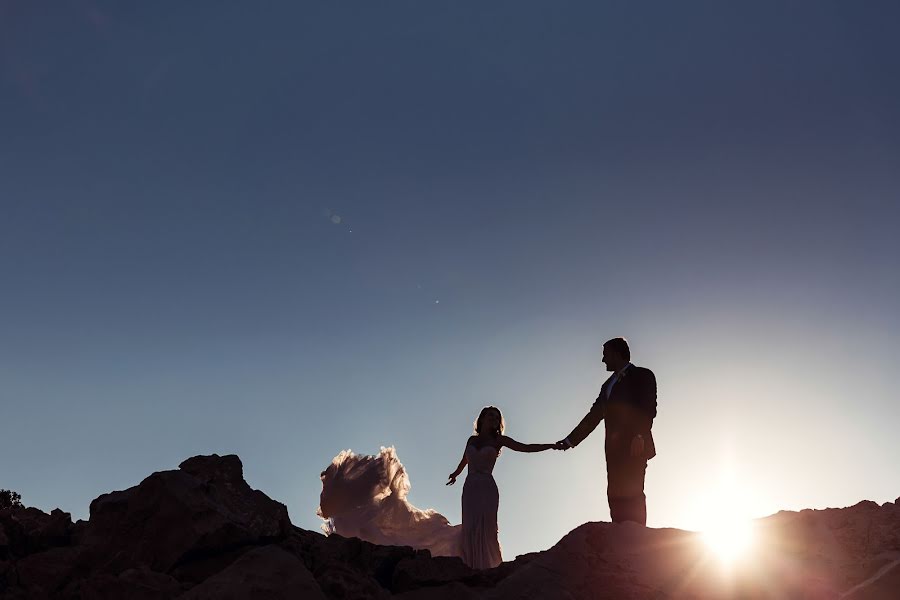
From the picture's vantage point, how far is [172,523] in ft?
19.5

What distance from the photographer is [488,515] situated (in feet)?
36.2

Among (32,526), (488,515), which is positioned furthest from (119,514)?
(488,515)

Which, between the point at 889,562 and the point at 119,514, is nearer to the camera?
the point at 889,562

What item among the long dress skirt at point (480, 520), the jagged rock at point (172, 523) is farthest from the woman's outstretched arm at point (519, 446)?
the jagged rock at point (172, 523)

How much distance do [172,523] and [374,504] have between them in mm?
8363

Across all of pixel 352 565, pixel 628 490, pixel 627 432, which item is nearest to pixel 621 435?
pixel 627 432

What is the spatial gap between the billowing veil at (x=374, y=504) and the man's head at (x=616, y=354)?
5.47 meters

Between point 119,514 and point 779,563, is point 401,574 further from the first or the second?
point 779,563

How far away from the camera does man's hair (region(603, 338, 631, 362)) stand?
367 inches

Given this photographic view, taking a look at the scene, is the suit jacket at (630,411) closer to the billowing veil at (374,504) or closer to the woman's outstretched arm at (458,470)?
the woman's outstretched arm at (458,470)

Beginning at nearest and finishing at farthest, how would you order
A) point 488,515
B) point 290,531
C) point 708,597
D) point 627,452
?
point 708,597
point 290,531
point 627,452
point 488,515

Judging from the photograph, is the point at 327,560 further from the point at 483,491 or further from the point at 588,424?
the point at 483,491

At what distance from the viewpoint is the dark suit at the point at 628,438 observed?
28.8 ft

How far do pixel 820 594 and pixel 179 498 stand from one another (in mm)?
4952
